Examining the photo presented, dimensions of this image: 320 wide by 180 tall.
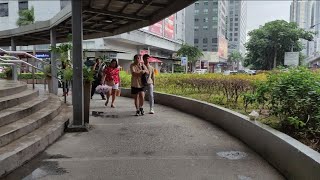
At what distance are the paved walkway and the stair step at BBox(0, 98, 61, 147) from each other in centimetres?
49

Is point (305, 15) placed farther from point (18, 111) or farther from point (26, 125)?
point (26, 125)

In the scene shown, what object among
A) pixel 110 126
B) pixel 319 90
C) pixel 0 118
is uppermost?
pixel 319 90

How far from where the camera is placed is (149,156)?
6008 mm

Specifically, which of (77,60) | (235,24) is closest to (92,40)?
(77,60)

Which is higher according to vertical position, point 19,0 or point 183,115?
point 19,0

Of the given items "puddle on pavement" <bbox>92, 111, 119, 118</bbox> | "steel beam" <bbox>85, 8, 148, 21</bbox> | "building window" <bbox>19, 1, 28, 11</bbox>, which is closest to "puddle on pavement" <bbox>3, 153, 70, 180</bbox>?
"puddle on pavement" <bbox>92, 111, 119, 118</bbox>

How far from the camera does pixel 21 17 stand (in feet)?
139

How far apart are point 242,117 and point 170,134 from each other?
5.21ft

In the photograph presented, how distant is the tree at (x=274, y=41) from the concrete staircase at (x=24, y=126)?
44.3 m

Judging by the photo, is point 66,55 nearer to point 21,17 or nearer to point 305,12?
point 21,17

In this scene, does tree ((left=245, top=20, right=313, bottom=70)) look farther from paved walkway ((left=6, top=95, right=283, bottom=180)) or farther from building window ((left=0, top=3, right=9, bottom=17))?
paved walkway ((left=6, top=95, right=283, bottom=180))

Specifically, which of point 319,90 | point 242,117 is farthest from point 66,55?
point 319,90

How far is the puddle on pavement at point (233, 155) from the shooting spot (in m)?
5.96

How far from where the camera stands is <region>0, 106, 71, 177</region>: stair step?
191 inches
